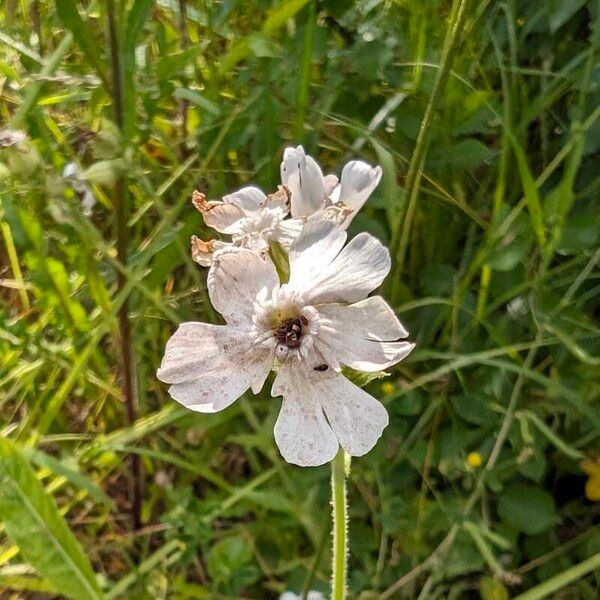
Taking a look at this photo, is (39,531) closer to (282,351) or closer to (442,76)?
(282,351)

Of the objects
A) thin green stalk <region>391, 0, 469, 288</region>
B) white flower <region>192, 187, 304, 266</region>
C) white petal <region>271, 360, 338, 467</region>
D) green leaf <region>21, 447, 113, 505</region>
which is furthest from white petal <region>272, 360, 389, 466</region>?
green leaf <region>21, 447, 113, 505</region>

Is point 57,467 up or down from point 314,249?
down

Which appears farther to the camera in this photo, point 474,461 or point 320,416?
point 474,461

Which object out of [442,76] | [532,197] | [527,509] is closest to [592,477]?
[527,509]

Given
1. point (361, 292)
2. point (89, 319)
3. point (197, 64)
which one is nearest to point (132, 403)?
point (89, 319)

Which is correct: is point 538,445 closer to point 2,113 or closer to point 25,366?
point 25,366

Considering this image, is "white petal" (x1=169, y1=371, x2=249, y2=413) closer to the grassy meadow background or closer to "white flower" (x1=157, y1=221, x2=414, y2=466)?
"white flower" (x1=157, y1=221, x2=414, y2=466)
